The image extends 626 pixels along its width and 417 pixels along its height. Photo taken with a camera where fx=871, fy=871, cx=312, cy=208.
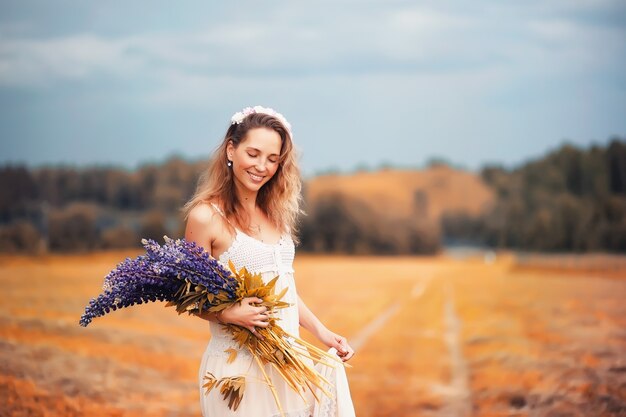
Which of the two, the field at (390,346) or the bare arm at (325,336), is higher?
the bare arm at (325,336)

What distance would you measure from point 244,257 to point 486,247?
19180mm

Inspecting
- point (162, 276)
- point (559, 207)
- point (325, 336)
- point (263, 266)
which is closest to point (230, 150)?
point (263, 266)

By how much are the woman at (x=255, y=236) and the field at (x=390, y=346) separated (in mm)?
3311

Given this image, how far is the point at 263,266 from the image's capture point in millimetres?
2879

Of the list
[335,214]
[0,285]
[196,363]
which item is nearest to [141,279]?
[196,363]

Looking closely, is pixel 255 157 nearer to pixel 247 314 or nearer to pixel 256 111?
pixel 256 111

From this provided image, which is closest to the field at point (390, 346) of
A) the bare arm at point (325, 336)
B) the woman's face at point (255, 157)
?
the bare arm at point (325, 336)

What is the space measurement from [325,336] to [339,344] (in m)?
0.06

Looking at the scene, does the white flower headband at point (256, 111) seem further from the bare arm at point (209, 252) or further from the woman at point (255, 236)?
the bare arm at point (209, 252)

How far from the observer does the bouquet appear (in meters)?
2.63

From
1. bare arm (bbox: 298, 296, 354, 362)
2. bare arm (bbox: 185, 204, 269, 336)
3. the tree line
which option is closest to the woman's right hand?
bare arm (bbox: 185, 204, 269, 336)

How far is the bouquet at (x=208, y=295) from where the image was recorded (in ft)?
8.63

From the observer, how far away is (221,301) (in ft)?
8.97

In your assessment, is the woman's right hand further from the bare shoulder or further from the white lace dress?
the bare shoulder
